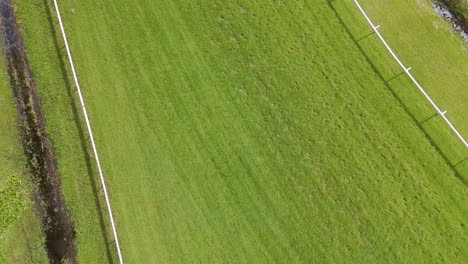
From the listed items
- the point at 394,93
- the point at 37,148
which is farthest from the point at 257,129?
the point at 37,148

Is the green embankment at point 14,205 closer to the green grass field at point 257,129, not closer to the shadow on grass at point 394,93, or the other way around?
the green grass field at point 257,129

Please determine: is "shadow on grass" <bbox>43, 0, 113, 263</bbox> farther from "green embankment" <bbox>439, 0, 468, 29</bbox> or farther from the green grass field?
"green embankment" <bbox>439, 0, 468, 29</bbox>

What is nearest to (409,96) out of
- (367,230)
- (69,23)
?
(367,230)

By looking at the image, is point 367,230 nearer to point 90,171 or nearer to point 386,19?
point 386,19

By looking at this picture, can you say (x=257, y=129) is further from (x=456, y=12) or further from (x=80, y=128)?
(x=456, y=12)

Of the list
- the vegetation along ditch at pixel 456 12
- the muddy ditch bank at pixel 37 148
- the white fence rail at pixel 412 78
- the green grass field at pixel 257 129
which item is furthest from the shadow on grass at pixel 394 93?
the muddy ditch bank at pixel 37 148
